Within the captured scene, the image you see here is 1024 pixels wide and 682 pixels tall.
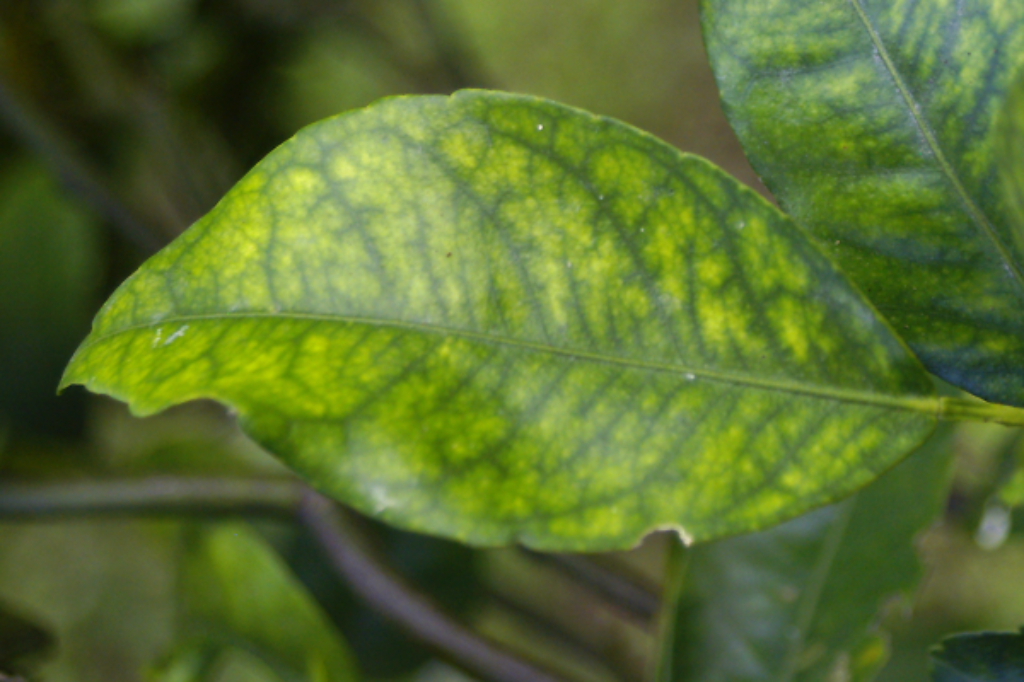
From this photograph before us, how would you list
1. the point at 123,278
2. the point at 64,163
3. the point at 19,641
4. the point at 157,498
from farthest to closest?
the point at 123,278
the point at 64,163
the point at 157,498
the point at 19,641

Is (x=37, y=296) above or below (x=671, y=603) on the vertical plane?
above

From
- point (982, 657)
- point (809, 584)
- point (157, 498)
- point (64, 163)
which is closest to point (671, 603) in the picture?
point (809, 584)

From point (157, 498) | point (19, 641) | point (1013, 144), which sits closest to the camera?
point (1013, 144)

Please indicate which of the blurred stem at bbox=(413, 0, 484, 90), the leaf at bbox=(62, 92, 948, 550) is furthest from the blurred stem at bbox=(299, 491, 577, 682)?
the blurred stem at bbox=(413, 0, 484, 90)

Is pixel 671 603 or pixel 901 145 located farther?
pixel 671 603

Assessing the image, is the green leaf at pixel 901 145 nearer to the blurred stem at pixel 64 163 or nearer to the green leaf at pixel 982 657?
the green leaf at pixel 982 657

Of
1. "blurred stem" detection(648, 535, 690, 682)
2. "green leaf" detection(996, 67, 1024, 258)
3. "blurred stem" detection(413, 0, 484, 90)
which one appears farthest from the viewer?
"blurred stem" detection(413, 0, 484, 90)

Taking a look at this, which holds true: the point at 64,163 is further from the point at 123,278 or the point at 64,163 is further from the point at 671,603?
the point at 671,603

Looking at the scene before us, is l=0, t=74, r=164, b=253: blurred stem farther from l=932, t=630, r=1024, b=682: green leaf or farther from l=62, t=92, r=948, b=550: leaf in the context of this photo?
l=932, t=630, r=1024, b=682: green leaf
